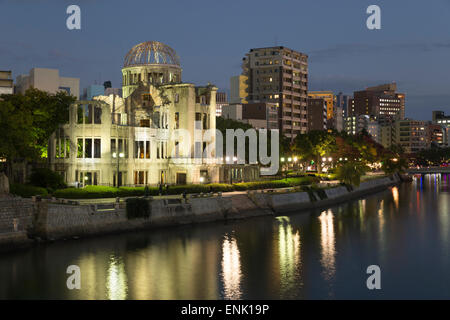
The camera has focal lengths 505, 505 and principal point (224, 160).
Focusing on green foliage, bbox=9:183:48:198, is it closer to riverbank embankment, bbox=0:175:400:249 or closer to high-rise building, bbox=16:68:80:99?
riverbank embankment, bbox=0:175:400:249

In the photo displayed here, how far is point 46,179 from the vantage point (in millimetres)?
58562

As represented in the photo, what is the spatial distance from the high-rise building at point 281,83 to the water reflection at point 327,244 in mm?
108882

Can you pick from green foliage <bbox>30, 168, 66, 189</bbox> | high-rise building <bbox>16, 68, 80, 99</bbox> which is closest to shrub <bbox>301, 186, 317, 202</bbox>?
green foliage <bbox>30, 168, 66, 189</bbox>

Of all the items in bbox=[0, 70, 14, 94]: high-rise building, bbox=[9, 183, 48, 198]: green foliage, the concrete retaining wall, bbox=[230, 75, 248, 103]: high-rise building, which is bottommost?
the concrete retaining wall

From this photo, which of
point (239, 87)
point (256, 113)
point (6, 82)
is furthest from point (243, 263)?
point (239, 87)

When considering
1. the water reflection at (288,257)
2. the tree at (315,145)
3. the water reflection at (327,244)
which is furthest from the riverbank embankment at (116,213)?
the tree at (315,145)

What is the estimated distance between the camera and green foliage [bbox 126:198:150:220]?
5278cm

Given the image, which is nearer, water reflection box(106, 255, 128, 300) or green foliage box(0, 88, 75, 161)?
water reflection box(106, 255, 128, 300)

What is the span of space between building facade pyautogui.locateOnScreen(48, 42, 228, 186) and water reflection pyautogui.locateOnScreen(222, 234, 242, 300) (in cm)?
1927

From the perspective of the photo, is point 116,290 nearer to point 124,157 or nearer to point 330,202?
point 124,157

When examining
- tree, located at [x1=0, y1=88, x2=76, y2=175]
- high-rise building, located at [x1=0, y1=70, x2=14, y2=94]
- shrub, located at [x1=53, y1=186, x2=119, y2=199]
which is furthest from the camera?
high-rise building, located at [x1=0, y1=70, x2=14, y2=94]
